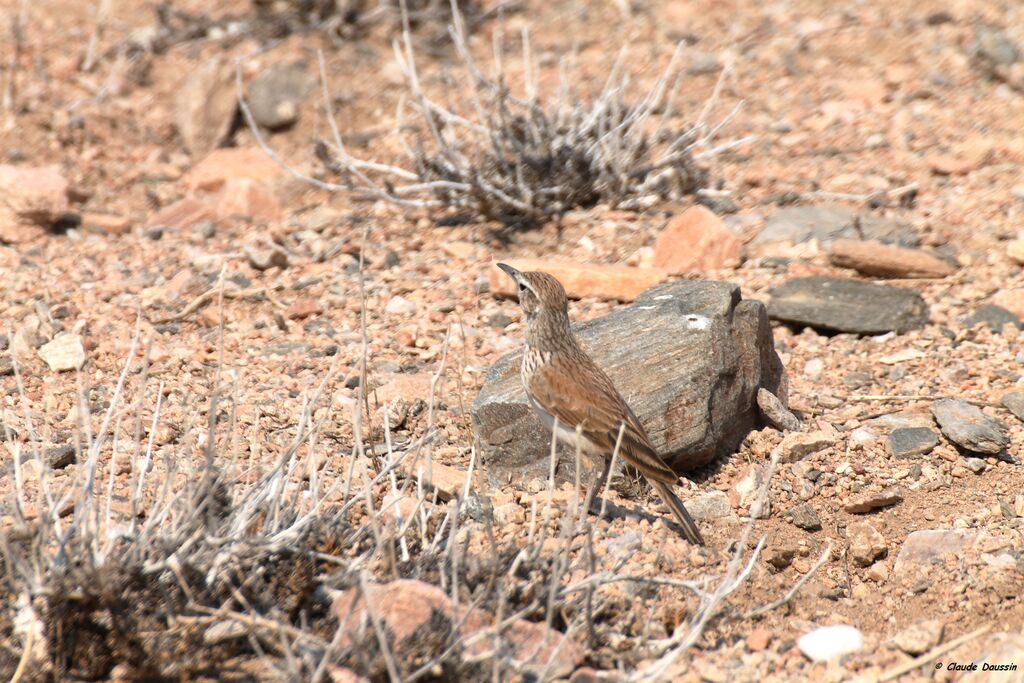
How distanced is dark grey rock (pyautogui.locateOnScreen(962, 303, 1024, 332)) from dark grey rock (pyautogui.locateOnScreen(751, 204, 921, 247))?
2.84 ft

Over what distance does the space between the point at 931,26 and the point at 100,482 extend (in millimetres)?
7832

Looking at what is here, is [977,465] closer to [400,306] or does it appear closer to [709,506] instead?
[709,506]

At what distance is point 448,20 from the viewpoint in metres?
9.79

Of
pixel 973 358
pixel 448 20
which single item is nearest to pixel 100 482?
pixel 973 358

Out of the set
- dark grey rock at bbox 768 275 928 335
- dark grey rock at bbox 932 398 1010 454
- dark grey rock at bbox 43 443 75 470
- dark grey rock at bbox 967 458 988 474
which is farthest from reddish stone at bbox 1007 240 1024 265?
dark grey rock at bbox 43 443 75 470

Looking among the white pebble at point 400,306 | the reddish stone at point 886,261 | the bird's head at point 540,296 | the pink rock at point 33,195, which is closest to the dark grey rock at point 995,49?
the reddish stone at point 886,261

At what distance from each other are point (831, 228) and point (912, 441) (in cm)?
227

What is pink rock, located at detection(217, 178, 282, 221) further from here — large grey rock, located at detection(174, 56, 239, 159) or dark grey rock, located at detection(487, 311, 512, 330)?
dark grey rock, located at detection(487, 311, 512, 330)

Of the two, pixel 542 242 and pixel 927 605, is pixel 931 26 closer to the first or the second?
pixel 542 242

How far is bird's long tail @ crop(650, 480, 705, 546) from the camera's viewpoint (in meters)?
4.52

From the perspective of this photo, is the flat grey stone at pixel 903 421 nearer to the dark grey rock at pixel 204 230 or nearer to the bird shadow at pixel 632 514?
the bird shadow at pixel 632 514

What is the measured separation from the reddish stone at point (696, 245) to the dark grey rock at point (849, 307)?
0.50 m

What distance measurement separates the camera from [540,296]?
5.12m

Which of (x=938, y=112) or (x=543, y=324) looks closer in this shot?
(x=543, y=324)
